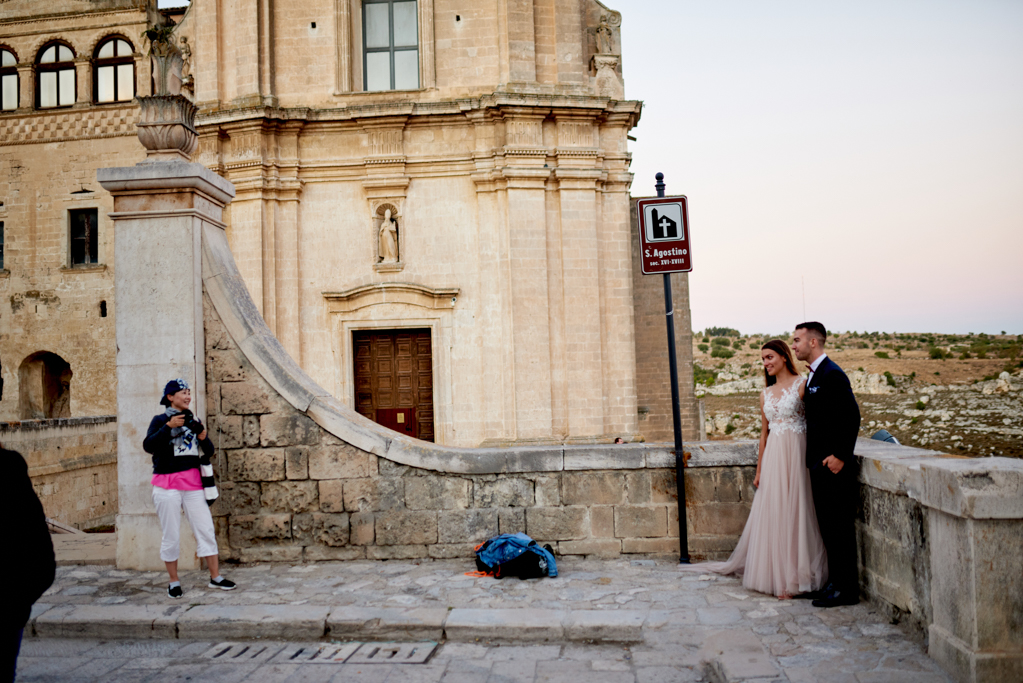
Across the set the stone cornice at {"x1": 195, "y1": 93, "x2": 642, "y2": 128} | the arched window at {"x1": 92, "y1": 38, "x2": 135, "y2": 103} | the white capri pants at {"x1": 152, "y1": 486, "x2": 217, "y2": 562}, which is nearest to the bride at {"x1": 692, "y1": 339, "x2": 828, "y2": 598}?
the white capri pants at {"x1": 152, "y1": 486, "x2": 217, "y2": 562}

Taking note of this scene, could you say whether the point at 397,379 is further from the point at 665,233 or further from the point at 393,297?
the point at 665,233

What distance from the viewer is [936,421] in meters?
24.6

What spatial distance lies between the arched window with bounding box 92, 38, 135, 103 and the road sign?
18.5 metres

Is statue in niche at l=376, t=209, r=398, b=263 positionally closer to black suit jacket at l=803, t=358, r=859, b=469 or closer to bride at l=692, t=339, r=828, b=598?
bride at l=692, t=339, r=828, b=598

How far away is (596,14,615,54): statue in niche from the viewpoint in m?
16.0

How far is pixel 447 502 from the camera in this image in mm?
6309

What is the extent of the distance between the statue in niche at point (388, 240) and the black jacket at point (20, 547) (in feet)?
41.8

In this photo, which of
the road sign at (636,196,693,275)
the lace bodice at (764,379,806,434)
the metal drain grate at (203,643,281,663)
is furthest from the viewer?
the road sign at (636,196,693,275)

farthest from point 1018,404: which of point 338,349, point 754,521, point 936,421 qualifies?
point 754,521

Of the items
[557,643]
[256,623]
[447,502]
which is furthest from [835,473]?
[256,623]

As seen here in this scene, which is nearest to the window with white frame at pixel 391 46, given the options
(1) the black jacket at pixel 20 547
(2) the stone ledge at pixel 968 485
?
(2) the stone ledge at pixel 968 485

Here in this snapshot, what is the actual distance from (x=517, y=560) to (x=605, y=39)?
13.1 m

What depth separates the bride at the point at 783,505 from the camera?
5196mm

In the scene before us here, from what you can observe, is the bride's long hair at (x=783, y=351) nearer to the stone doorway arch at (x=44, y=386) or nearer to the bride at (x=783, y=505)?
the bride at (x=783, y=505)
